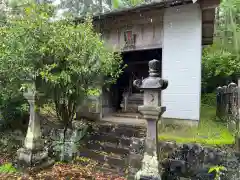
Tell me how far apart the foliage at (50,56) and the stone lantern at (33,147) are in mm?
360

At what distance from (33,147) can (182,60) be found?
4759 mm

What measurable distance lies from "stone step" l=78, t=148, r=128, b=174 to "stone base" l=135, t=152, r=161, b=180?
116 centimetres

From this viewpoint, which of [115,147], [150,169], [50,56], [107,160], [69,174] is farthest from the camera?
[115,147]

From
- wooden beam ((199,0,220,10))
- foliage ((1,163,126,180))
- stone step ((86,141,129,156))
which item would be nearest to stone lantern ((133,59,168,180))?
foliage ((1,163,126,180))

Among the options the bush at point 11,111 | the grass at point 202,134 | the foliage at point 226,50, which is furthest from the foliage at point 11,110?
the foliage at point 226,50

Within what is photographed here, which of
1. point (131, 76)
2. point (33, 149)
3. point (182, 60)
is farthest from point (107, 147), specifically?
point (131, 76)

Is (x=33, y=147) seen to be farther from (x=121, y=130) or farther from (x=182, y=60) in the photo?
(x=182, y=60)

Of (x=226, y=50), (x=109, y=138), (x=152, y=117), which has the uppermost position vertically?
(x=226, y=50)

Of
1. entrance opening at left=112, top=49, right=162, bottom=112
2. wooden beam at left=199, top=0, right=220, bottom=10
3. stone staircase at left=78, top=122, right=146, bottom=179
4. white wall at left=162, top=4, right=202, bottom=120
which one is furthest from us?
entrance opening at left=112, top=49, right=162, bottom=112

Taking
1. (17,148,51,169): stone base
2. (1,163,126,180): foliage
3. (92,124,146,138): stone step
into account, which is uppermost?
(92,124,146,138): stone step

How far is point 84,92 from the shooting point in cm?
515

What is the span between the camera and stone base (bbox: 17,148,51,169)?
481 centimetres

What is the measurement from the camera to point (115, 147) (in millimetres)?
5652

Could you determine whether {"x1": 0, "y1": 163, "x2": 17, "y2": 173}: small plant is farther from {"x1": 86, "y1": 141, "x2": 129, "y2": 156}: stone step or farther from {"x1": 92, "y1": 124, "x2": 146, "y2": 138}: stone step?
{"x1": 92, "y1": 124, "x2": 146, "y2": 138}: stone step
